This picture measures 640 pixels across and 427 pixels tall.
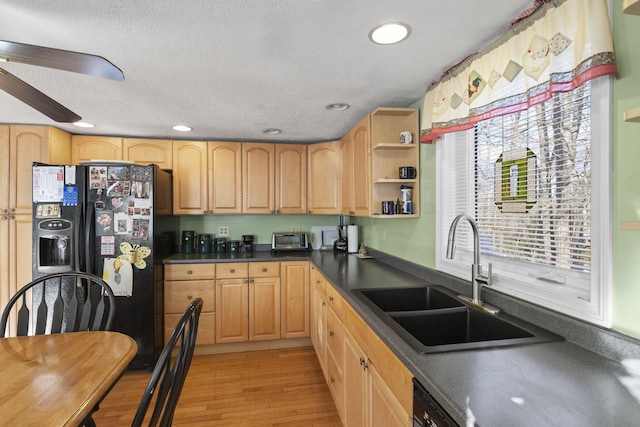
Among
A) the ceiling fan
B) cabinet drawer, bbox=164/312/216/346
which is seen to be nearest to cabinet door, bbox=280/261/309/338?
cabinet drawer, bbox=164/312/216/346

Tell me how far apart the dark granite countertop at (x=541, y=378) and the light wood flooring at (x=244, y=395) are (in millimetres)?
1272

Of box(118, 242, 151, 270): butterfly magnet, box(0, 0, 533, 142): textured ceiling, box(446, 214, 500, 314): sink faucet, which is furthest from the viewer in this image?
box(118, 242, 151, 270): butterfly magnet

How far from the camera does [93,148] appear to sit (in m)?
3.11

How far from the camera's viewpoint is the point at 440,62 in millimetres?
1676

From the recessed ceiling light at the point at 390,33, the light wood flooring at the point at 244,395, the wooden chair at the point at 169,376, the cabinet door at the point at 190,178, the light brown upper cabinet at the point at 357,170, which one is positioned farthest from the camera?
the cabinet door at the point at 190,178

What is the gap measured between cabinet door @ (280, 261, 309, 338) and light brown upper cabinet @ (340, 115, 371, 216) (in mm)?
761

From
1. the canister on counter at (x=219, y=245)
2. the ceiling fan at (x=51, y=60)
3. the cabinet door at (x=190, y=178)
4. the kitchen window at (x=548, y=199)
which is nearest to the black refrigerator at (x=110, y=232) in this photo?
the cabinet door at (x=190, y=178)

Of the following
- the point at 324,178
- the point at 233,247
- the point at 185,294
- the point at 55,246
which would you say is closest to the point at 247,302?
the point at 185,294

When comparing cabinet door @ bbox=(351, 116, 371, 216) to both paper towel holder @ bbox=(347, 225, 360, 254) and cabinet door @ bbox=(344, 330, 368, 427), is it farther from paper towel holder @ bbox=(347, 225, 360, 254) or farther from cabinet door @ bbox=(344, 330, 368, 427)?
cabinet door @ bbox=(344, 330, 368, 427)

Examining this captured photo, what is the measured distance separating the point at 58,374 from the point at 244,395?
1.46m

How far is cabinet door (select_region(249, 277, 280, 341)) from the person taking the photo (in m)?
3.06

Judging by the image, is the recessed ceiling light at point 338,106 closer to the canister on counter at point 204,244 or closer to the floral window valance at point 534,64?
the floral window valance at point 534,64

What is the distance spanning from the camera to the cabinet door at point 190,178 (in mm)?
3238

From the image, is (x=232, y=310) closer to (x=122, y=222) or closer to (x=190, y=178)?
(x=122, y=222)
